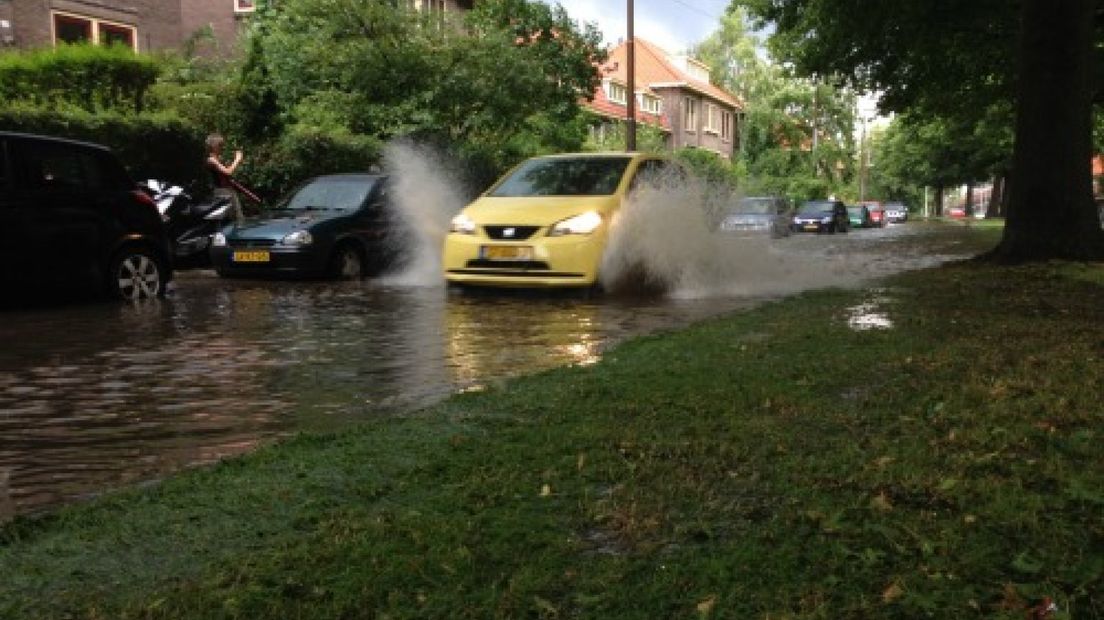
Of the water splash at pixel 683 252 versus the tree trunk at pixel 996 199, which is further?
the tree trunk at pixel 996 199

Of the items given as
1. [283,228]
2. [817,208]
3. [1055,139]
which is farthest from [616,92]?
[283,228]

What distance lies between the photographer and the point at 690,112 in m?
68.6

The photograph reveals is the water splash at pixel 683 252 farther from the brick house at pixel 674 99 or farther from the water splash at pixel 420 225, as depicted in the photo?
the brick house at pixel 674 99

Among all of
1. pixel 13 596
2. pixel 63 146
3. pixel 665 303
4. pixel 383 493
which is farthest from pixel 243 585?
pixel 63 146

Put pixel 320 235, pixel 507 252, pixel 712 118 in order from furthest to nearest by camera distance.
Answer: pixel 712 118, pixel 320 235, pixel 507 252

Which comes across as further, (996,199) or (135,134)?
(996,199)

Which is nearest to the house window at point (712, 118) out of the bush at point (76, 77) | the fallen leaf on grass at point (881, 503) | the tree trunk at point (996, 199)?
the tree trunk at point (996, 199)

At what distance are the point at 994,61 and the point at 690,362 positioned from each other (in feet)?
60.4

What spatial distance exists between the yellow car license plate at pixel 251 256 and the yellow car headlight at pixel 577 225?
4.59m

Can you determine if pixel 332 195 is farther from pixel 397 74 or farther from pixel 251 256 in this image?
pixel 397 74

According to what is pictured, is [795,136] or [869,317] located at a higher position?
[795,136]

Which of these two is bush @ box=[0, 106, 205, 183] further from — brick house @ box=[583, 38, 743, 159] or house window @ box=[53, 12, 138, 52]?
brick house @ box=[583, 38, 743, 159]

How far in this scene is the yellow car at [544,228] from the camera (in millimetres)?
10320

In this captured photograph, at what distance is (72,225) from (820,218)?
33.4 meters
